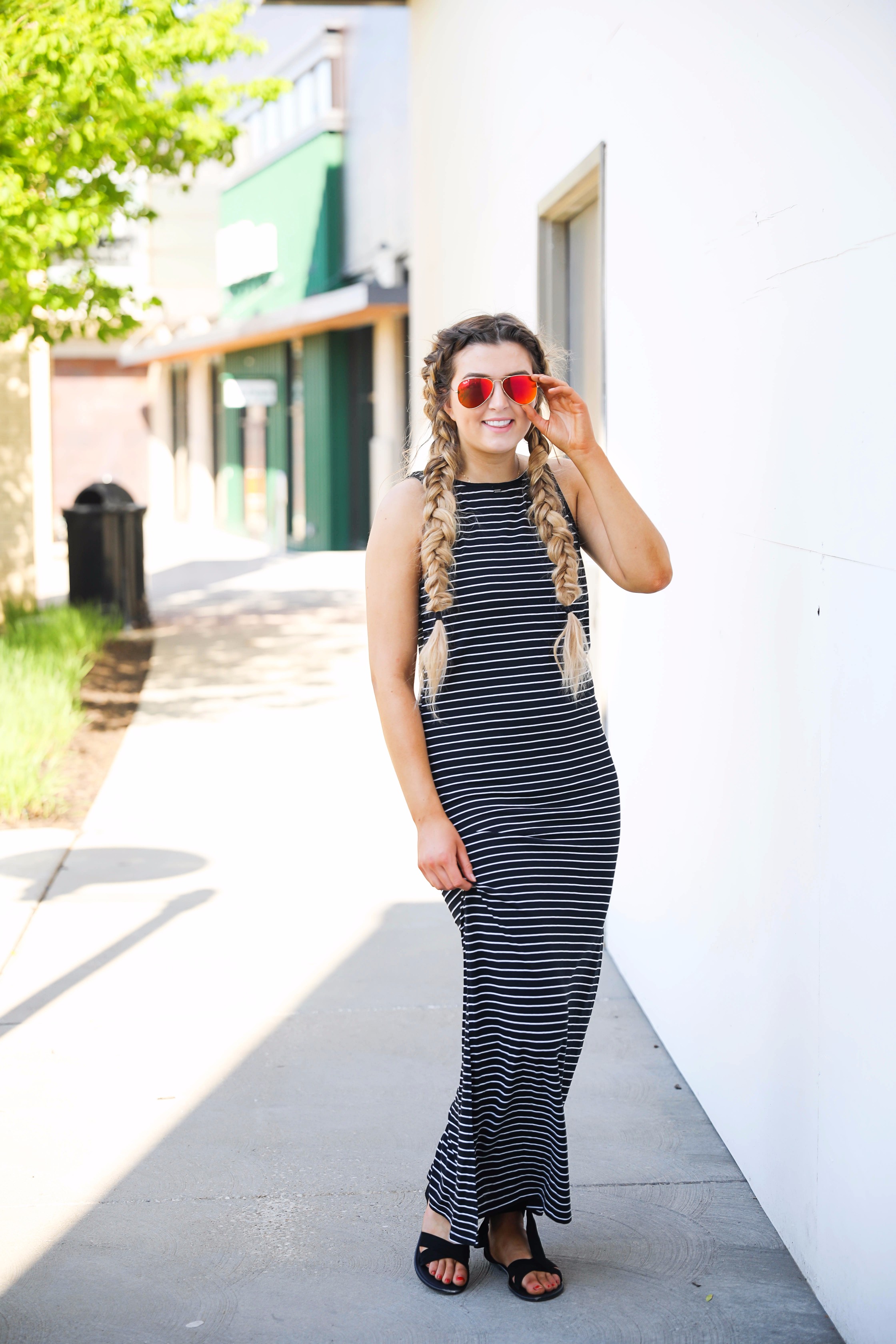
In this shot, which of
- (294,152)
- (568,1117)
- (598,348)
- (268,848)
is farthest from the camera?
(294,152)

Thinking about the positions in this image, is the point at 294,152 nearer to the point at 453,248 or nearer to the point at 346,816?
the point at 453,248

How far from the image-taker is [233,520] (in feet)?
99.3

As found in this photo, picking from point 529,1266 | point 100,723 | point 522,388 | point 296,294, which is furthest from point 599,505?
point 296,294

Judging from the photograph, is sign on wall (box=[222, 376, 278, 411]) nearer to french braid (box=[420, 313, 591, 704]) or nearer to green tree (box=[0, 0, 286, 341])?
green tree (box=[0, 0, 286, 341])

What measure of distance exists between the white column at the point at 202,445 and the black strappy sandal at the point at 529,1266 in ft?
99.6

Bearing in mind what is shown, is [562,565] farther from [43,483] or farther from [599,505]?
[43,483]

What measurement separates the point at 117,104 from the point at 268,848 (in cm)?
427

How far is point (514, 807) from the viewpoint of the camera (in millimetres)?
2920


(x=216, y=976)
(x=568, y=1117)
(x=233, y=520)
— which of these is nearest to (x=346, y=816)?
(x=216, y=976)

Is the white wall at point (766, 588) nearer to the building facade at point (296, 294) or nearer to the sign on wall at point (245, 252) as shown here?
the building facade at point (296, 294)

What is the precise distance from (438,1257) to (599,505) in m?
1.62

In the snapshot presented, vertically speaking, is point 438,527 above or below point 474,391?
below

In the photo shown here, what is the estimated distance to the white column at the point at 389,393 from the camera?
21859 millimetres

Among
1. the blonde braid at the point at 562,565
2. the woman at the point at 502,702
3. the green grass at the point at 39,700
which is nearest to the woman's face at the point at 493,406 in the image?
the woman at the point at 502,702
